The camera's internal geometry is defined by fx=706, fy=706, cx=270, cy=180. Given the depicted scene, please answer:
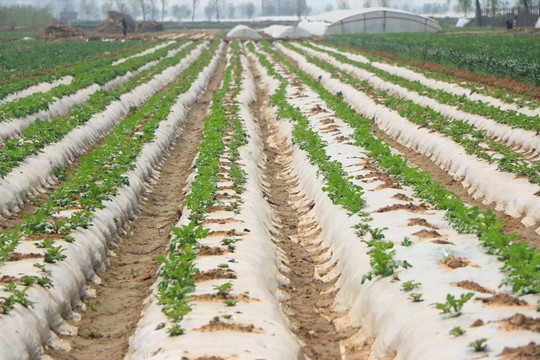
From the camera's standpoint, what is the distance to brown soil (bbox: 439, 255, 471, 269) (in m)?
7.55

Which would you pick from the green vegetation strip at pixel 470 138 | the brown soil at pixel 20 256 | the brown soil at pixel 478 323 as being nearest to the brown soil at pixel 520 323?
the brown soil at pixel 478 323

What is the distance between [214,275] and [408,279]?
214cm

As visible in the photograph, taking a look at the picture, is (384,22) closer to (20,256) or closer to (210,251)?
(210,251)

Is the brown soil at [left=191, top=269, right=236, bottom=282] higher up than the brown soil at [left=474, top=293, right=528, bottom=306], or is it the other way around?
the brown soil at [left=474, top=293, right=528, bottom=306]

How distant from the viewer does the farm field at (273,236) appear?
21.3 feet

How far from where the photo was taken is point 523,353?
17.4 feet

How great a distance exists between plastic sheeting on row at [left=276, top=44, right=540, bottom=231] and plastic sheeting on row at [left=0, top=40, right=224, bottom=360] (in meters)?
6.05

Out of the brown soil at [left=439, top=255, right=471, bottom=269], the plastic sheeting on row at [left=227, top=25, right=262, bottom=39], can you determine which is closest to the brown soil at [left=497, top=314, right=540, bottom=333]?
the brown soil at [left=439, top=255, right=471, bottom=269]

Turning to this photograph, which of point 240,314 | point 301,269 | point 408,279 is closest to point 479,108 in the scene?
point 301,269

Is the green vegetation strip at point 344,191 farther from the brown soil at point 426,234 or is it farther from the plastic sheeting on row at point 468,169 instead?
the plastic sheeting on row at point 468,169

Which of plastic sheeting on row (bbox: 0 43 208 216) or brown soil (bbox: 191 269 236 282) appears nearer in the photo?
brown soil (bbox: 191 269 236 282)

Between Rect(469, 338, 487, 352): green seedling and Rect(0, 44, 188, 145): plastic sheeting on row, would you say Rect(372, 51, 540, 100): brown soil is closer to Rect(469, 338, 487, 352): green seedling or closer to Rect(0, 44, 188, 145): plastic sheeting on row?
Rect(0, 44, 188, 145): plastic sheeting on row

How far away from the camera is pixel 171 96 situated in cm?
2316

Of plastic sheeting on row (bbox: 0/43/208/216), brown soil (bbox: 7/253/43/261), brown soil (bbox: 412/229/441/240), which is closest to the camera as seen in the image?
brown soil (bbox: 7/253/43/261)
